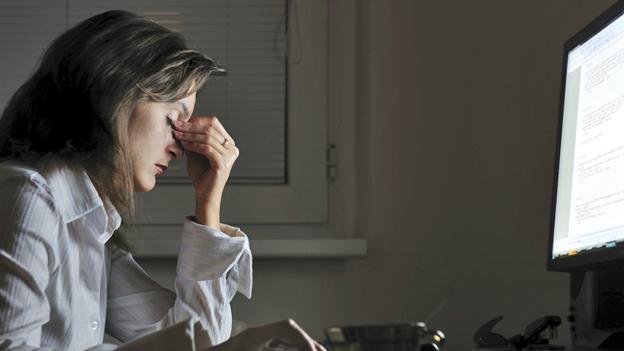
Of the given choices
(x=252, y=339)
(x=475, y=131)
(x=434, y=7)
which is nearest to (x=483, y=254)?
(x=475, y=131)

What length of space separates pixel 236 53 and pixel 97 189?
0.88m

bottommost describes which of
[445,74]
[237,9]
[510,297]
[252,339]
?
[510,297]

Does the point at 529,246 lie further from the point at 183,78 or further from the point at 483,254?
the point at 183,78

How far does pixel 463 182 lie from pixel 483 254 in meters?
0.19

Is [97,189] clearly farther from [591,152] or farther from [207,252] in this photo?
[591,152]

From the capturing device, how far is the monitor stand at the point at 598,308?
5.28 feet

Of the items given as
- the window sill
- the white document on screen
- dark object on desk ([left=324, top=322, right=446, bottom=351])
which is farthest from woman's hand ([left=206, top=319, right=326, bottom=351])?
the window sill

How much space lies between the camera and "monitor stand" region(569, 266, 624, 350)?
161 cm

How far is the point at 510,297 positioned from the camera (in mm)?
2203

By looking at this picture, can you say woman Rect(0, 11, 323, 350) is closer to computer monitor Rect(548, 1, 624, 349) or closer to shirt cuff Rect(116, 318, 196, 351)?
shirt cuff Rect(116, 318, 196, 351)

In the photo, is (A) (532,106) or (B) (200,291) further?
(A) (532,106)

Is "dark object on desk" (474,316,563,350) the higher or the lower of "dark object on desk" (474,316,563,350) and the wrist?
the lower

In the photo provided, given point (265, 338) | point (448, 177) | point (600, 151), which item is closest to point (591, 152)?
point (600, 151)

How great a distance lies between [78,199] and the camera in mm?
1391
